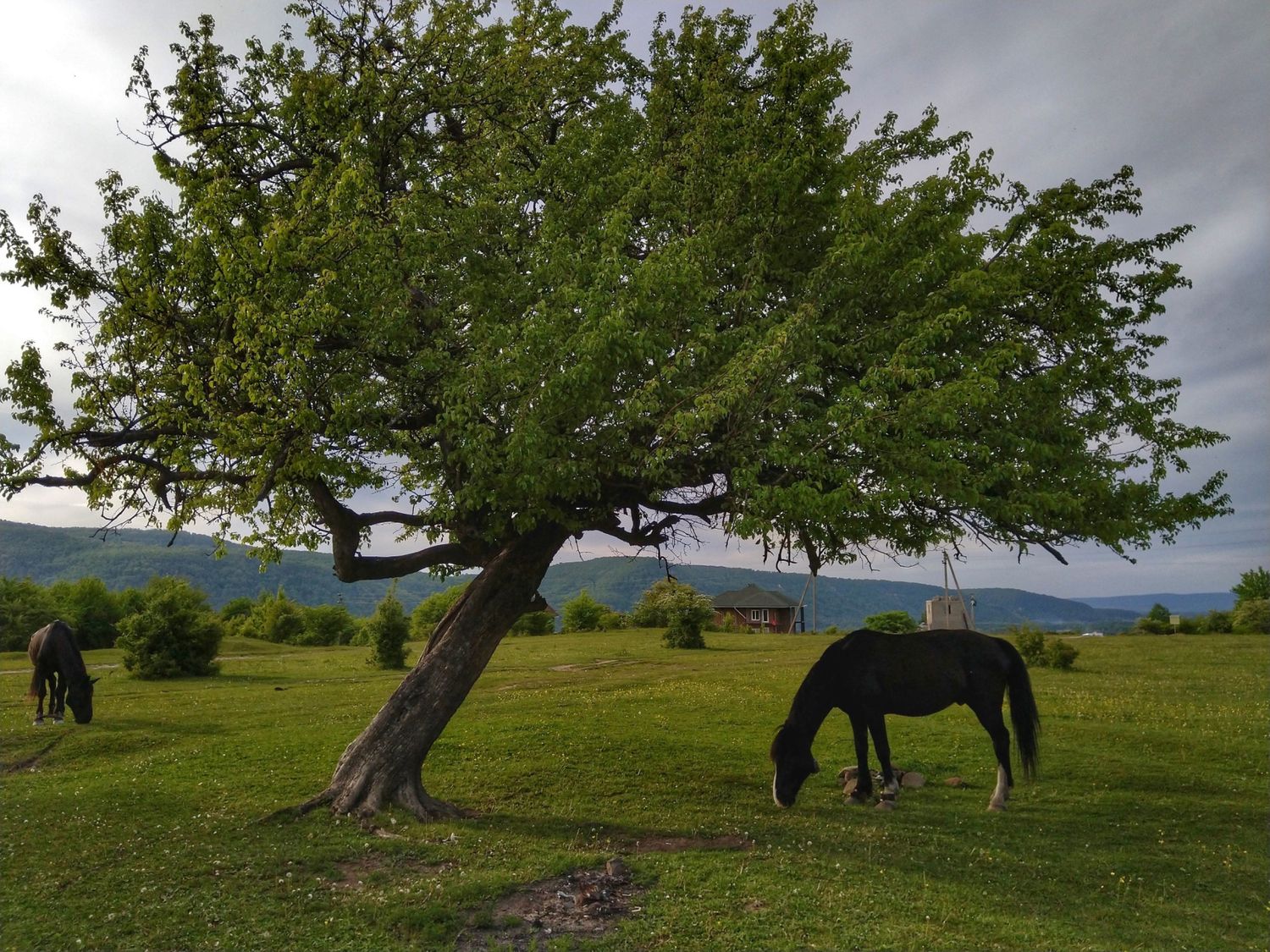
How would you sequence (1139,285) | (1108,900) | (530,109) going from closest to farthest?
1. (1108,900)
2. (1139,285)
3. (530,109)

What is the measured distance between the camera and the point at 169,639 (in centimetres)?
3656

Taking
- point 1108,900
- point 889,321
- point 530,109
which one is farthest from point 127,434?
point 1108,900

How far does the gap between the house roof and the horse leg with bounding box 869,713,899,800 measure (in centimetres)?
8210

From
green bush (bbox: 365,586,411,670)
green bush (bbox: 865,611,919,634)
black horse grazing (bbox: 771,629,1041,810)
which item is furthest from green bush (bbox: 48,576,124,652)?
black horse grazing (bbox: 771,629,1041,810)

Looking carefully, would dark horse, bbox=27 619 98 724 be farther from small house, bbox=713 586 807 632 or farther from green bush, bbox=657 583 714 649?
small house, bbox=713 586 807 632

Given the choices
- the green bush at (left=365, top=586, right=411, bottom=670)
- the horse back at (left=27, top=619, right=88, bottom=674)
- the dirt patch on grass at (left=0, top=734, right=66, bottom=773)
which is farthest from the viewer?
the green bush at (left=365, top=586, right=411, bottom=670)

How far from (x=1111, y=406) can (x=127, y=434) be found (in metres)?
18.6

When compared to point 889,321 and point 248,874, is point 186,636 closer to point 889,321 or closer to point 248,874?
point 248,874

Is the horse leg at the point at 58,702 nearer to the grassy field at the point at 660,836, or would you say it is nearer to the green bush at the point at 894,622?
the grassy field at the point at 660,836

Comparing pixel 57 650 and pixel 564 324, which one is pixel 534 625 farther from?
pixel 564 324

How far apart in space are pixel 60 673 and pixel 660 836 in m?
22.0

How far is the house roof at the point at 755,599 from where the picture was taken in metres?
95.6

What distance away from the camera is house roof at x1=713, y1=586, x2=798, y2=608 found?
314ft

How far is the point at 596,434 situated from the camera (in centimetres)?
1292
